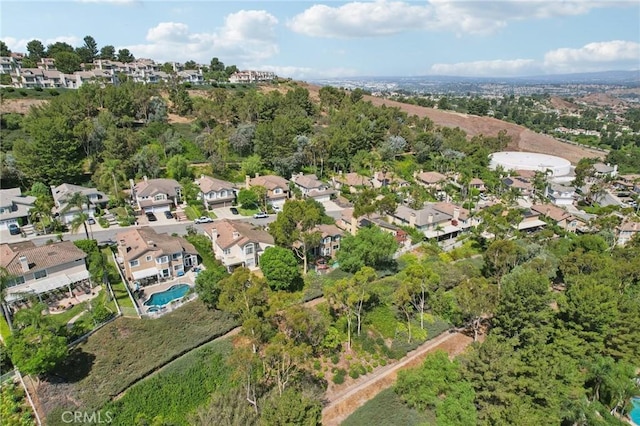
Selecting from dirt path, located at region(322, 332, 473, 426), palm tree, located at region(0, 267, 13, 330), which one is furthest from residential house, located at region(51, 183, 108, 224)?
dirt path, located at region(322, 332, 473, 426)

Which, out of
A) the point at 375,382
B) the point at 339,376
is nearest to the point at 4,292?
the point at 339,376

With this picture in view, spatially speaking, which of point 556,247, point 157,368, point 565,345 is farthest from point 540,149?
point 157,368

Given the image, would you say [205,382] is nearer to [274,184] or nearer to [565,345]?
[565,345]

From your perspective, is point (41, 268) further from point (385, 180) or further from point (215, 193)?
point (385, 180)

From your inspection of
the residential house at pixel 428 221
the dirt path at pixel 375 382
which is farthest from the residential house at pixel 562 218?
the dirt path at pixel 375 382

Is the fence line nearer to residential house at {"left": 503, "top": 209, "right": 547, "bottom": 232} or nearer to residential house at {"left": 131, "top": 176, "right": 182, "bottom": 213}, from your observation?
residential house at {"left": 131, "top": 176, "right": 182, "bottom": 213}

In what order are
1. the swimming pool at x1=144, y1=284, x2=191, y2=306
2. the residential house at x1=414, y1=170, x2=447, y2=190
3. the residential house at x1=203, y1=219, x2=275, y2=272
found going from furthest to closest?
1. the residential house at x1=414, y1=170, x2=447, y2=190
2. the residential house at x1=203, y1=219, x2=275, y2=272
3. the swimming pool at x1=144, y1=284, x2=191, y2=306
